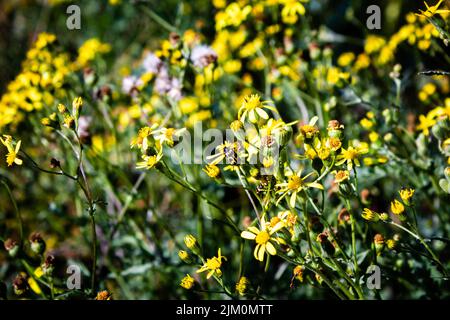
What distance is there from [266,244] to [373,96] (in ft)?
5.04

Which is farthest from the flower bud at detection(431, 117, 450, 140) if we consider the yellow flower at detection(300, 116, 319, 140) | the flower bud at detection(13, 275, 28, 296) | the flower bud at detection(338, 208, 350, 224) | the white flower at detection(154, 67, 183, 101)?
the flower bud at detection(13, 275, 28, 296)

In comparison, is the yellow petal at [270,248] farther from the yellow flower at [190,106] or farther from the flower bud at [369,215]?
the yellow flower at [190,106]

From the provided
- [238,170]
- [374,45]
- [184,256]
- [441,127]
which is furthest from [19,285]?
[374,45]

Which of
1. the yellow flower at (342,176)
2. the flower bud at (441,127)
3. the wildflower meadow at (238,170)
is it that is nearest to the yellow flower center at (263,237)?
the wildflower meadow at (238,170)

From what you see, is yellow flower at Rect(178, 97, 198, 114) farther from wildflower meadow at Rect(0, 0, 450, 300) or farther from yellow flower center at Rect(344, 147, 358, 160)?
yellow flower center at Rect(344, 147, 358, 160)

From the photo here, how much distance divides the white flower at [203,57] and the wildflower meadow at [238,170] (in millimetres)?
12

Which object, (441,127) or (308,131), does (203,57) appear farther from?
(441,127)

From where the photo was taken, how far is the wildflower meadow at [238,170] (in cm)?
135

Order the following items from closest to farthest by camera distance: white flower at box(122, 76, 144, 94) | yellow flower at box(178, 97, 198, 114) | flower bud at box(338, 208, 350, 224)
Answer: flower bud at box(338, 208, 350, 224), white flower at box(122, 76, 144, 94), yellow flower at box(178, 97, 198, 114)

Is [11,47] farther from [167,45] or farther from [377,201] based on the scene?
[377,201]

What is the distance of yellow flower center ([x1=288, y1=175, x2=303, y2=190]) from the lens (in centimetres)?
128

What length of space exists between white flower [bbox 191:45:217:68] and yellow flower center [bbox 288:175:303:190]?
88 cm

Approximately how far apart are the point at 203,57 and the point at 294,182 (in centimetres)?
93
